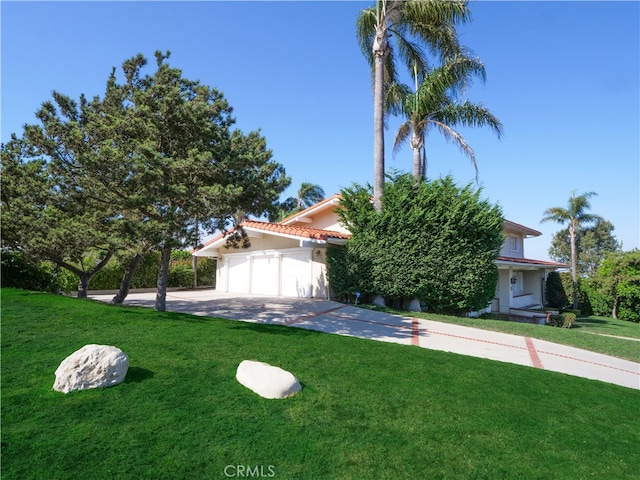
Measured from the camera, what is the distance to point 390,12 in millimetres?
16844

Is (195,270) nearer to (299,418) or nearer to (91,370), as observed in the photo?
(91,370)

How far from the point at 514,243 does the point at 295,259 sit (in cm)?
1697

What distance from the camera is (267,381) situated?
16.1ft

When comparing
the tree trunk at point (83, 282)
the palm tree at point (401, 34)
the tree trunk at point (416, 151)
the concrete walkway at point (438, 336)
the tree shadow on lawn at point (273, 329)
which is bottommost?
the concrete walkway at point (438, 336)

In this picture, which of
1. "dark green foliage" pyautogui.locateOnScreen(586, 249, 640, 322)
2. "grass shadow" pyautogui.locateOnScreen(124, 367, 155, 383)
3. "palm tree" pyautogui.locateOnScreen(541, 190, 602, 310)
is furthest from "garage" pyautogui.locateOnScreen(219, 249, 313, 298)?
"palm tree" pyautogui.locateOnScreen(541, 190, 602, 310)

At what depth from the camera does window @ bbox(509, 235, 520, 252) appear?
25822 mm

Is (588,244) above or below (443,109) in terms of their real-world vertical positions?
below

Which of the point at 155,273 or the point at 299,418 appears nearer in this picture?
the point at 299,418

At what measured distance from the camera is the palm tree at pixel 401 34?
16.0 metres

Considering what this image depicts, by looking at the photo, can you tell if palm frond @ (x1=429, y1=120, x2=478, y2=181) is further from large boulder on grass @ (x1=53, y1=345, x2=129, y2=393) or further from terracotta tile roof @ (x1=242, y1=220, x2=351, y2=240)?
large boulder on grass @ (x1=53, y1=345, x2=129, y2=393)

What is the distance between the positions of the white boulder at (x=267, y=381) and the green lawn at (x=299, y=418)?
0.14m

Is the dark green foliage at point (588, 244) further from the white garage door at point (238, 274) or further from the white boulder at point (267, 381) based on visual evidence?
the white boulder at point (267, 381)

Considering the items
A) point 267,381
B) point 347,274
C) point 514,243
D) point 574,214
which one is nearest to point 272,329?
point 267,381

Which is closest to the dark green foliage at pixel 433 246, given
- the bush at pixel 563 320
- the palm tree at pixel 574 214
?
the bush at pixel 563 320
